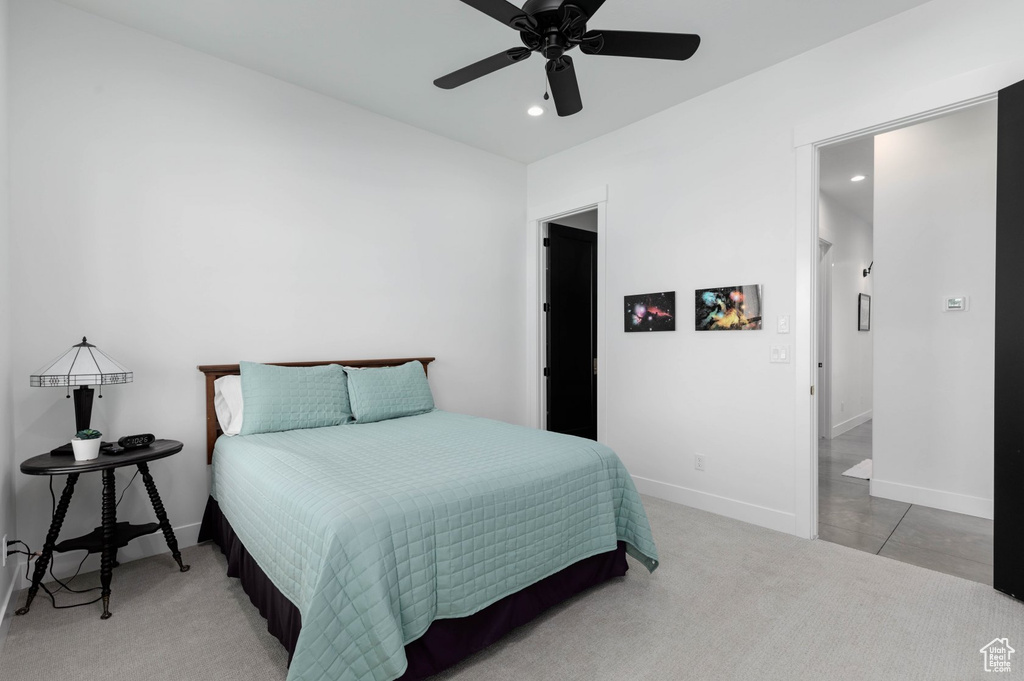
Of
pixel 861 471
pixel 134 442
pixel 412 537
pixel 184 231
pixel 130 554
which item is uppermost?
pixel 184 231

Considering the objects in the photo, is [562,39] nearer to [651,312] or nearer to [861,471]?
[651,312]

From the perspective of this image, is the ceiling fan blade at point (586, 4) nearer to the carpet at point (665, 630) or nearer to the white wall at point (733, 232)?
the white wall at point (733, 232)

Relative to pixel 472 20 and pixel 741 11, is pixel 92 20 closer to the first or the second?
pixel 472 20

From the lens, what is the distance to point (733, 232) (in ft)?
10.7

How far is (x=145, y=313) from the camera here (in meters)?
2.73

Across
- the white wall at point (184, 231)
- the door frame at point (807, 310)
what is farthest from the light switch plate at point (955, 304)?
the white wall at point (184, 231)

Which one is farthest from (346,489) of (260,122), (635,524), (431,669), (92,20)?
(92,20)

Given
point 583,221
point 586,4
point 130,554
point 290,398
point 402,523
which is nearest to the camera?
point 402,523

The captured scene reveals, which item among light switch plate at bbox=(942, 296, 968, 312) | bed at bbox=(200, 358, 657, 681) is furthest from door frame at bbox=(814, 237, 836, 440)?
bed at bbox=(200, 358, 657, 681)

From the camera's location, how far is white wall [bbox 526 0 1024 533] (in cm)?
253

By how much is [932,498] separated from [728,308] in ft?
6.68

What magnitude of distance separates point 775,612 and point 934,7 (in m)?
3.00

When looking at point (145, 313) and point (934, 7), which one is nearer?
point (934, 7)

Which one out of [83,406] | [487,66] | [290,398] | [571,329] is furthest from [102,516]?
[571,329]
